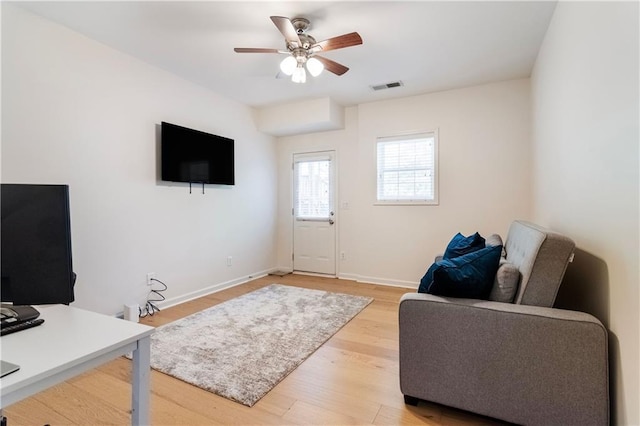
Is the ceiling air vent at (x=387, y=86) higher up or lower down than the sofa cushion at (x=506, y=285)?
higher up

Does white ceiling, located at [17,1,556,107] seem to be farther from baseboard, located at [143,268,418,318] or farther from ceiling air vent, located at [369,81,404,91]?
baseboard, located at [143,268,418,318]

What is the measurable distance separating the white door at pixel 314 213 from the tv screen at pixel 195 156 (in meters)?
1.35

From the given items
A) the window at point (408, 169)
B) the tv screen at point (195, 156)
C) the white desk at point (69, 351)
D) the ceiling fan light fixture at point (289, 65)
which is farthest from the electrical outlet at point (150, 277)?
the window at point (408, 169)

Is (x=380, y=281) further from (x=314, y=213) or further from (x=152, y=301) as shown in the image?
(x=152, y=301)

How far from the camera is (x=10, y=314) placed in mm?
1113

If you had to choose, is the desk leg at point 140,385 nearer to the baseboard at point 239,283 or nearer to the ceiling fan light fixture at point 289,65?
the ceiling fan light fixture at point 289,65

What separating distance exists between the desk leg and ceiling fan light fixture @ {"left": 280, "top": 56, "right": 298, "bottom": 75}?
7.83ft

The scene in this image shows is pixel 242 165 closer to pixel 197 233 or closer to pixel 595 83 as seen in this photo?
pixel 197 233

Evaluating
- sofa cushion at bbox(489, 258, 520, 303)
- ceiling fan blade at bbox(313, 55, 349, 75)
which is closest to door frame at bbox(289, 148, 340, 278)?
ceiling fan blade at bbox(313, 55, 349, 75)

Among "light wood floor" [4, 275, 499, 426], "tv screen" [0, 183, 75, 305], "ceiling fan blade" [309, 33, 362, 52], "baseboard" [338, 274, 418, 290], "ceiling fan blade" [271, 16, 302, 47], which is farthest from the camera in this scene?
"baseboard" [338, 274, 418, 290]

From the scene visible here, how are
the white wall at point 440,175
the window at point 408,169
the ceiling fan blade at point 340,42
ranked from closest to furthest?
the ceiling fan blade at point 340,42, the white wall at point 440,175, the window at point 408,169

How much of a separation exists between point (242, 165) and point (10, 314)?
12.5ft

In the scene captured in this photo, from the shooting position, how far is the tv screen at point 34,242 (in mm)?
948

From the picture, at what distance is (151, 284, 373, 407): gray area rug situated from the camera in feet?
6.86
